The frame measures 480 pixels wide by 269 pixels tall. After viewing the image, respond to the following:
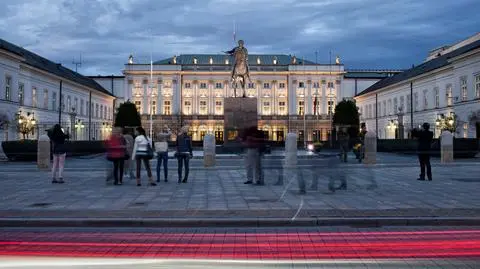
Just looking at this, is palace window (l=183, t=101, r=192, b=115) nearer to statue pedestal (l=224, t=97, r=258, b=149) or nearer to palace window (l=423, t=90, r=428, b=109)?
palace window (l=423, t=90, r=428, b=109)

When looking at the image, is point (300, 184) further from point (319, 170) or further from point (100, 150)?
point (100, 150)

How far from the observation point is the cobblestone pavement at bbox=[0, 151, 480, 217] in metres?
11.1

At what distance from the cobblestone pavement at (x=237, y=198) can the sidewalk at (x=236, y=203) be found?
0.02 meters

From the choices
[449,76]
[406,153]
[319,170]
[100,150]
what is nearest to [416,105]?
[449,76]

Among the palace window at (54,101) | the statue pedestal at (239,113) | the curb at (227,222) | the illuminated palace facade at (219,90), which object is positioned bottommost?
the curb at (227,222)

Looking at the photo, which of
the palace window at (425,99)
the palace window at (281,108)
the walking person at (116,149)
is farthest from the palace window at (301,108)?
the walking person at (116,149)

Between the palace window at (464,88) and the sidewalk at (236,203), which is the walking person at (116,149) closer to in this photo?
the sidewalk at (236,203)

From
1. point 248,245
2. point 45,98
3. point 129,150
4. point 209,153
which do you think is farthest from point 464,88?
point 248,245

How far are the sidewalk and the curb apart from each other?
0.02 meters

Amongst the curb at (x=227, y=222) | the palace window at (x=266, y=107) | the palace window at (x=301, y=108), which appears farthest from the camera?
the palace window at (x=266, y=107)

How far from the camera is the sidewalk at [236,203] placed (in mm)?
10273

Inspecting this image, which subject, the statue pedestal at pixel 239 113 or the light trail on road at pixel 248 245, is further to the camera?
the statue pedestal at pixel 239 113

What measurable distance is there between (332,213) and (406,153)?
36.2 m

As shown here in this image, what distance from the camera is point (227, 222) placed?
10.1m
